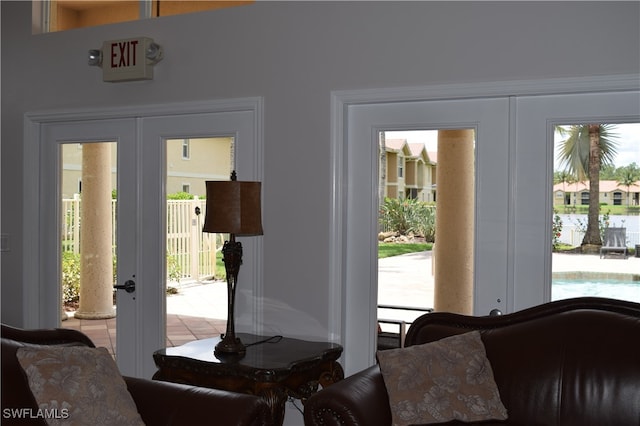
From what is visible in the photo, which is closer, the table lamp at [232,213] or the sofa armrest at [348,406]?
the sofa armrest at [348,406]

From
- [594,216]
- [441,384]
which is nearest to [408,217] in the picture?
[594,216]

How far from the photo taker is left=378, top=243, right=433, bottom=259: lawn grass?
3619mm

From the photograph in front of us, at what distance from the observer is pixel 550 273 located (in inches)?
132

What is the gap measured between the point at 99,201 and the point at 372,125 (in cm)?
189

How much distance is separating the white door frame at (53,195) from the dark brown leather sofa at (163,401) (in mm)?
1127

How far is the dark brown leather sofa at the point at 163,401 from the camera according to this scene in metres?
2.57

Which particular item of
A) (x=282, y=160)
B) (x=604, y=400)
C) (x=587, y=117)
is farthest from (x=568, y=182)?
(x=282, y=160)

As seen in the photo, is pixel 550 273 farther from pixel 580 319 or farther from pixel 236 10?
pixel 236 10

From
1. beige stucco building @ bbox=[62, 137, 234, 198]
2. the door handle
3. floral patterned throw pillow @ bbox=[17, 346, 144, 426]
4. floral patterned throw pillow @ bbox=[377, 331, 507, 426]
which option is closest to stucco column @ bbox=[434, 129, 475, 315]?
floral patterned throw pillow @ bbox=[377, 331, 507, 426]

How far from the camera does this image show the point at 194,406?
8.85 ft

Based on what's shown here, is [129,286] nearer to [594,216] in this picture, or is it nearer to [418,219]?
[418,219]

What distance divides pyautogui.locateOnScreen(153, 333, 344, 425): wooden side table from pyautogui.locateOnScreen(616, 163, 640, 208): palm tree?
5.05 ft

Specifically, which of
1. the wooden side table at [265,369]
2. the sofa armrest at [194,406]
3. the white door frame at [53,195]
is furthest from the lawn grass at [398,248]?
the sofa armrest at [194,406]

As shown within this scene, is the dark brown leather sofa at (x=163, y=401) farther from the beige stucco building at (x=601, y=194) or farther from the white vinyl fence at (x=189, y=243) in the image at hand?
the beige stucco building at (x=601, y=194)
